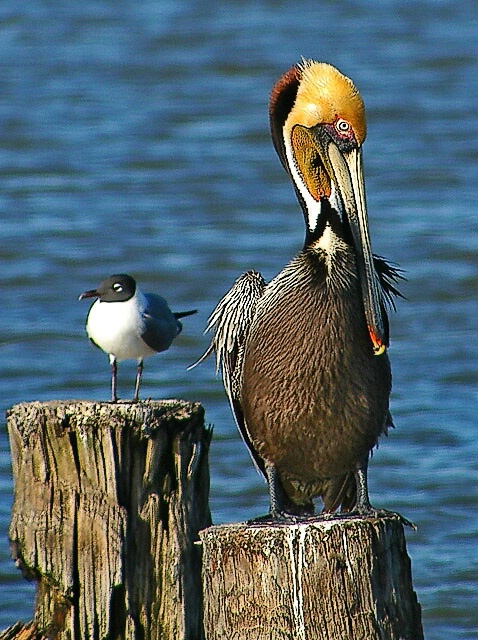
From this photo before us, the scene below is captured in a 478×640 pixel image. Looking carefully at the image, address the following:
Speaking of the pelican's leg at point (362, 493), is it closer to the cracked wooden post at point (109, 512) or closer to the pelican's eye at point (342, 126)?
the cracked wooden post at point (109, 512)

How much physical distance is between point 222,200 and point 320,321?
29.0 feet

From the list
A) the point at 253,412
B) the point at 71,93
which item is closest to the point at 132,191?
the point at 71,93

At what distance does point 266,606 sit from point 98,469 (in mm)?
807

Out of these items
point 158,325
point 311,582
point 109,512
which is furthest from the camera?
point 158,325

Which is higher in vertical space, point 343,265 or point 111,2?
point 111,2

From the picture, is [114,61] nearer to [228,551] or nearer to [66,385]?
[66,385]

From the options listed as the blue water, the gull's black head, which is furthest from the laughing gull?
the blue water

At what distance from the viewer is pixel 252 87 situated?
709 inches

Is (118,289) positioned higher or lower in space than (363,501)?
higher

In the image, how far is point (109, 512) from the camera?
17.1ft

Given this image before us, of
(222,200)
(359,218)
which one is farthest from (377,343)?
(222,200)

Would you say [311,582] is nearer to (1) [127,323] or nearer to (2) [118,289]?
(1) [127,323]

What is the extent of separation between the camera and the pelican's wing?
230 inches

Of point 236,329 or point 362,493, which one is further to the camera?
point 236,329
